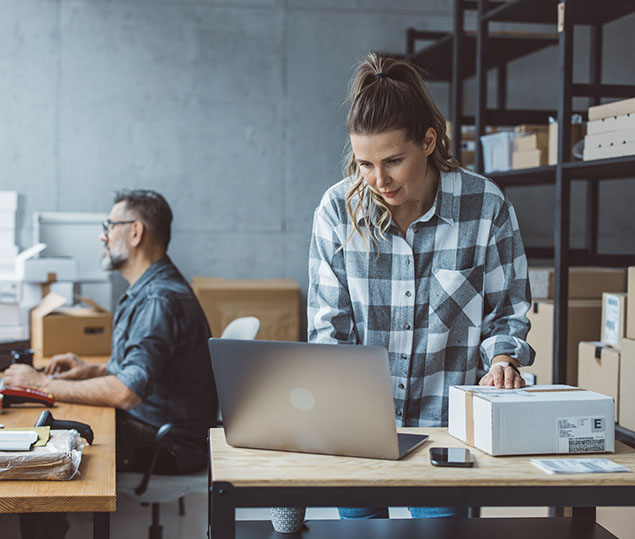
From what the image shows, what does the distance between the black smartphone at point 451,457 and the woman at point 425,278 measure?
1.27ft

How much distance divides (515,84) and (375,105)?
157 inches

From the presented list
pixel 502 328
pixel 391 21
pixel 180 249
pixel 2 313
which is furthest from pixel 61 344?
pixel 391 21

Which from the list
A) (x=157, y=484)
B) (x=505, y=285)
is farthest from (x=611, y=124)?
(x=157, y=484)

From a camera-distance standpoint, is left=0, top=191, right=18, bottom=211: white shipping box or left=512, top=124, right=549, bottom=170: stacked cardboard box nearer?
left=512, top=124, right=549, bottom=170: stacked cardboard box

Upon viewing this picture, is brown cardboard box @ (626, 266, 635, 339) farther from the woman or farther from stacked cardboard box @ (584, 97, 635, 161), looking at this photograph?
the woman

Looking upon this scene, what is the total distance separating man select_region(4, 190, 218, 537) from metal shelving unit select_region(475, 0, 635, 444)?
49.9 inches

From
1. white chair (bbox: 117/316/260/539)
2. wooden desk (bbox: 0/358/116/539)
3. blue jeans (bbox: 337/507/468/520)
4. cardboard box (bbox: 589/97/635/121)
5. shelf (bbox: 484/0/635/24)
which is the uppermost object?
shelf (bbox: 484/0/635/24)

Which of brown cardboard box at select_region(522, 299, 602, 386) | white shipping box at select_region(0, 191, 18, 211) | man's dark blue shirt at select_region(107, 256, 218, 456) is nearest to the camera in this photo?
man's dark blue shirt at select_region(107, 256, 218, 456)

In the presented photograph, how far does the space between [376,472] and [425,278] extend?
61cm

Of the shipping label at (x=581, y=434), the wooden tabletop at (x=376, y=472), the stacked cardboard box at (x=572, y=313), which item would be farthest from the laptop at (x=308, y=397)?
the stacked cardboard box at (x=572, y=313)

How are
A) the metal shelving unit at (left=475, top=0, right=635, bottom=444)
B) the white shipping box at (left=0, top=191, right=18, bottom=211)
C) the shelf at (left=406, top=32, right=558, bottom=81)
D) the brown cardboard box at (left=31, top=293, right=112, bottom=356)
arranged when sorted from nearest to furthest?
the metal shelving unit at (left=475, top=0, right=635, bottom=444) < the brown cardboard box at (left=31, top=293, right=112, bottom=356) < the shelf at (left=406, top=32, right=558, bottom=81) < the white shipping box at (left=0, top=191, right=18, bottom=211)

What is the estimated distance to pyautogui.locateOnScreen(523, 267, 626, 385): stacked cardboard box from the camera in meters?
3.08

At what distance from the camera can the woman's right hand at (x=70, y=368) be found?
2879mm

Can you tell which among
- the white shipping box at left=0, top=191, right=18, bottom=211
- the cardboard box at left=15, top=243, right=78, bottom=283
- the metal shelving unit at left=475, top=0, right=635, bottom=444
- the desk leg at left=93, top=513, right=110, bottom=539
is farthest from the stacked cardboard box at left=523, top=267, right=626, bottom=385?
the white shipping box at left=0, top=191, right=18, bottom=211
